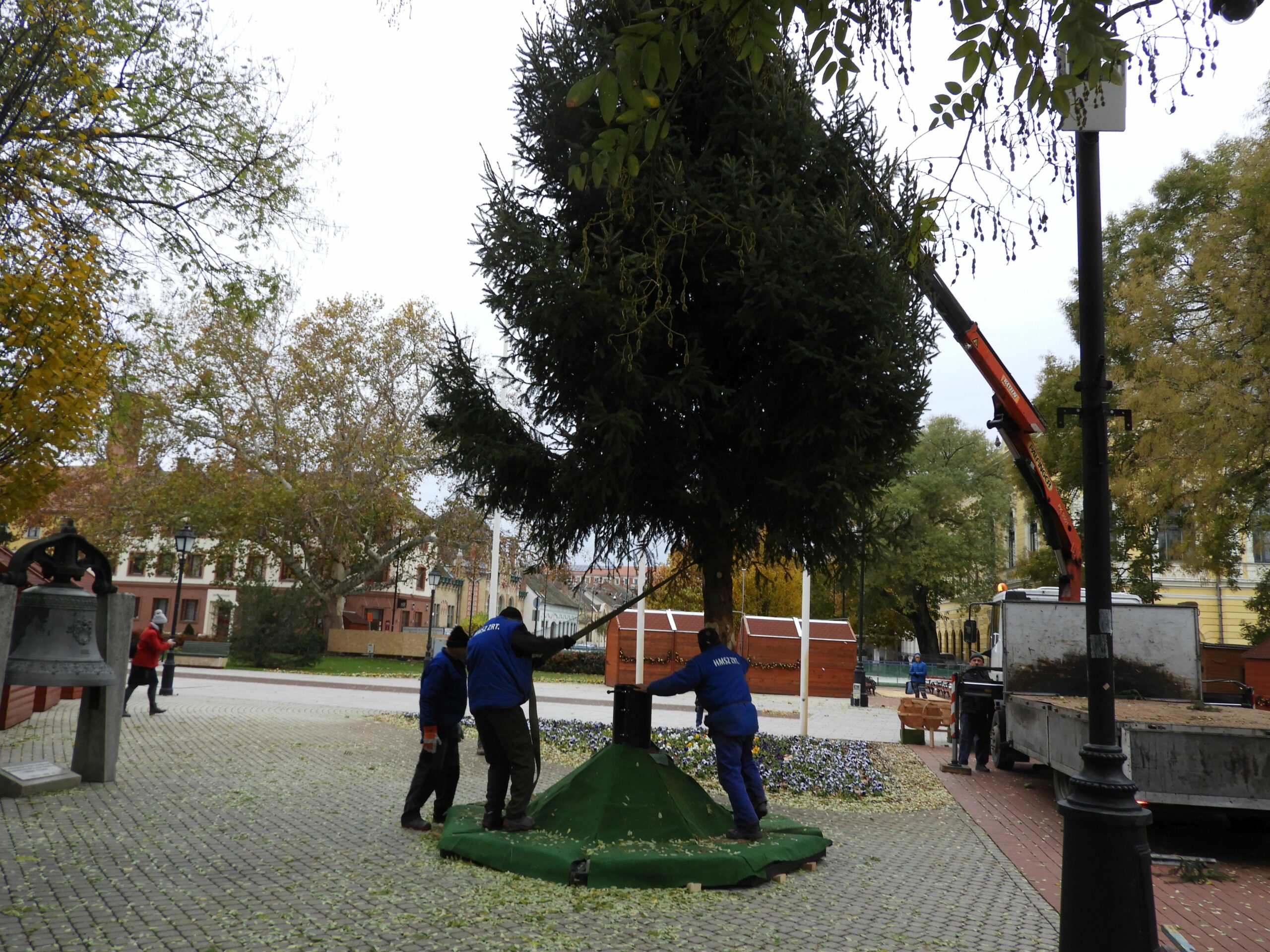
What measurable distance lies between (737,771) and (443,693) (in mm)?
2486

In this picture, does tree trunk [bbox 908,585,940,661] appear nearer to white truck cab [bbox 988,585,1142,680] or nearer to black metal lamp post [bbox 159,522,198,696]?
white truck cab [bbox 988,585,1142,680]

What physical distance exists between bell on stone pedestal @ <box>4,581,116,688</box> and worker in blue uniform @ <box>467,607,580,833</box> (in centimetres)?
446

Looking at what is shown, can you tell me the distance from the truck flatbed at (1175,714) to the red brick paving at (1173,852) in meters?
1.19

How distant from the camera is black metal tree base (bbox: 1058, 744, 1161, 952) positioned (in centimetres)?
477

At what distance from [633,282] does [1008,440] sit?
951cm

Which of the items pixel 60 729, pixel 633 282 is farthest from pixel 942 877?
pixel 60 729

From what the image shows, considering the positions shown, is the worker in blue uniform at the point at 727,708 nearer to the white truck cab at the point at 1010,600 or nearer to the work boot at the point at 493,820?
the work boot at the point at 493,820

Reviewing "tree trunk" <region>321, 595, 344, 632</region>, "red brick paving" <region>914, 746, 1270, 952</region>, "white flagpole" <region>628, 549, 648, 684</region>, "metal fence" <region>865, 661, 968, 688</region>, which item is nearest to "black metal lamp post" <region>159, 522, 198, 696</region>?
"tree trunk" <region>321, 595, 344, 632</region>

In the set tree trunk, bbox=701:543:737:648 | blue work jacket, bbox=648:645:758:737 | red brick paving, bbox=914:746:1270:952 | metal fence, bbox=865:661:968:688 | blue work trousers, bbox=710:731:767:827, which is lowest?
metal fence, bbox=865:661:968:688

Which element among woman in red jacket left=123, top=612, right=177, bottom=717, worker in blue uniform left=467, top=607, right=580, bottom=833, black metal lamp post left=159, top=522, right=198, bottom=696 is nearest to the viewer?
worker in blue uniform left=467, top=607, right=580, bottom=833

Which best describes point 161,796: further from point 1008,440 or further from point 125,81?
point 1008,440

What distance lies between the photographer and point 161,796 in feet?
30.4

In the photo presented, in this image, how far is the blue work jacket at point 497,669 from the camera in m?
7.23

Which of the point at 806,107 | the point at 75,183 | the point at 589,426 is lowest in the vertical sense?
the point at 589,426
